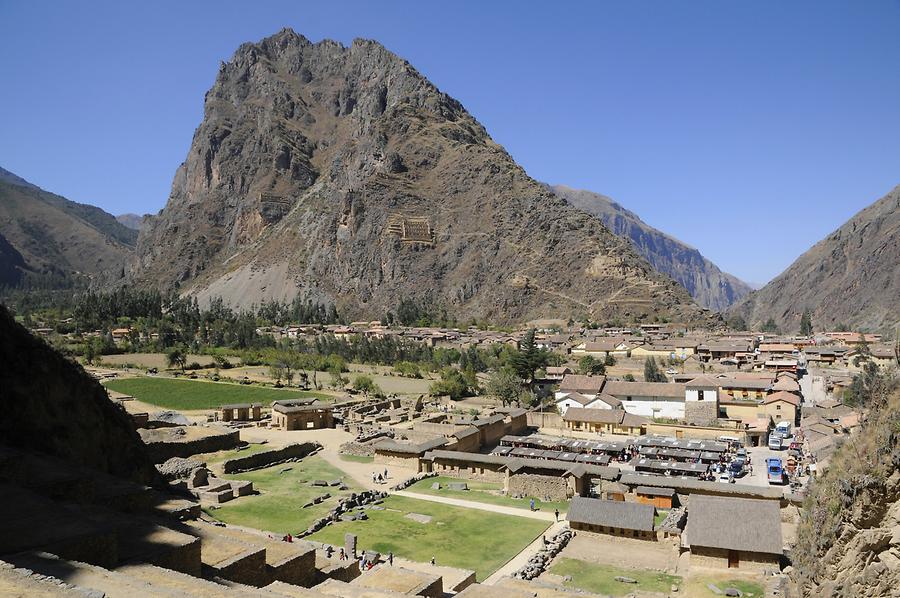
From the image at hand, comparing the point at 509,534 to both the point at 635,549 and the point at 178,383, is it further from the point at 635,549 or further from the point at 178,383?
the point at 178,383

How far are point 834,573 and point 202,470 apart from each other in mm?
31243

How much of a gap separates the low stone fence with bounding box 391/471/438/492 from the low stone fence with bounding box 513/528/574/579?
11621mm

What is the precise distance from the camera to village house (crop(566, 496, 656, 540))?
2798cm

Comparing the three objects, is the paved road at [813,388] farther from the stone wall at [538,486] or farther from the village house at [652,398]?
the stone wall at [538,486]

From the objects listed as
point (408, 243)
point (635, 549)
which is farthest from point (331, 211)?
point (635, 549)

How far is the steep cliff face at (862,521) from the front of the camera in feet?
39.1

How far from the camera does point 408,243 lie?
16100 centimetres

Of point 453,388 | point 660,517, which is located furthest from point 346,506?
point 453,388

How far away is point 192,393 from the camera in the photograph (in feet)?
231

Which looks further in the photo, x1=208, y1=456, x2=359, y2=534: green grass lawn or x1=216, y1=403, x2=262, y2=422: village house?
x1=216, y1=403, x2=262, y2=422: village house

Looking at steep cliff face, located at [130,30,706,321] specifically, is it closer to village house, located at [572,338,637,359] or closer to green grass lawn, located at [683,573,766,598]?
village house, located at [572,338,637,359]

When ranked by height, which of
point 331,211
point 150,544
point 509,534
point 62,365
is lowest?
point 509,534

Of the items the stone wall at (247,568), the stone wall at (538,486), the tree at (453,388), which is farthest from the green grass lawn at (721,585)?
the tree at (453,388)

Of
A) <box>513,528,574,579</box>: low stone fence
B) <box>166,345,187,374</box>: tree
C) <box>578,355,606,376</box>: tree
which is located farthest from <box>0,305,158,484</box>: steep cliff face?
<box>166,345,187,374</box>: tree
